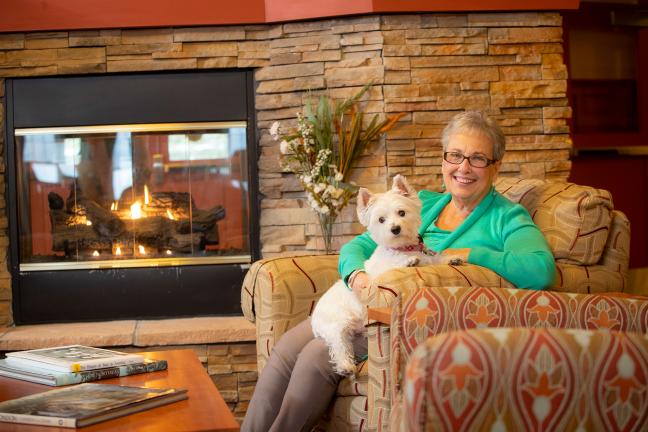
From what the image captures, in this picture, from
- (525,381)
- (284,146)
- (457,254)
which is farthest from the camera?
(284,146)

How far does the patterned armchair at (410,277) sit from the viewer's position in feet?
6.12

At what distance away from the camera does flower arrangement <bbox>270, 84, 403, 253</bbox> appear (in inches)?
145

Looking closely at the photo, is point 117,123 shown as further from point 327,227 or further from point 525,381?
point 525,381

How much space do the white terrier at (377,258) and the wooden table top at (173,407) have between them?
13.3 inches

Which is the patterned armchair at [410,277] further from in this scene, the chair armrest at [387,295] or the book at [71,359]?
the book at [71,359]

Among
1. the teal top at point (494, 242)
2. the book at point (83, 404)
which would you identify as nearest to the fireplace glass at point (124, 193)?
the teal top at point (494, 242)

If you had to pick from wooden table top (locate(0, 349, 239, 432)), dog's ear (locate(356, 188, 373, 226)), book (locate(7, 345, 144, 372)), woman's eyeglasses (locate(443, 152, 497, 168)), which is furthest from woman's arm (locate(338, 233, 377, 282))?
book (locate(7, 345, 144, 372))

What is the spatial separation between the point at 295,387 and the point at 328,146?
1.78m

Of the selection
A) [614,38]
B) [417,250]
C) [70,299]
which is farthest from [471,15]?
[70,299]

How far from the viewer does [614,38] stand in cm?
490

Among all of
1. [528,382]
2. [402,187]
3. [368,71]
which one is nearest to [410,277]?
[402,187]

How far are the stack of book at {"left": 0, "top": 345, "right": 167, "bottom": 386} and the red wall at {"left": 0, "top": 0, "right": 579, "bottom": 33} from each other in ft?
6.87

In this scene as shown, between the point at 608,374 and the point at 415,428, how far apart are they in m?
0.24

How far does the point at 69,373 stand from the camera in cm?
187
